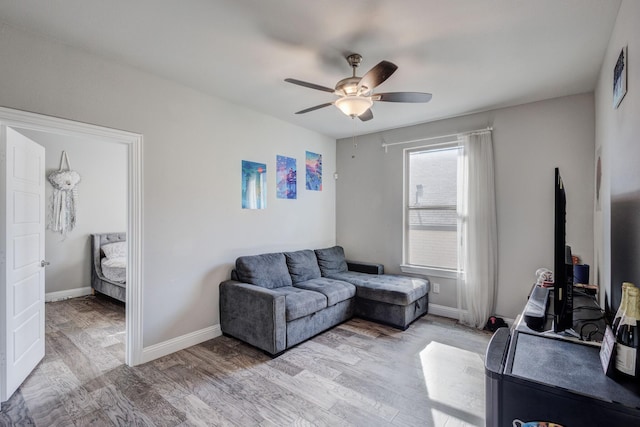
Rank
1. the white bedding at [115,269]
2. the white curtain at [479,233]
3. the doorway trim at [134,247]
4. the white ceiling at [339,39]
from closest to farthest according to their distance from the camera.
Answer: the white ceiling at [339,39] → the doorway trim at [134,247] → the white curtain at [479,233] → the white bedding at [115,269]

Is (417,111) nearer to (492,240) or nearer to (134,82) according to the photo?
(492,240)

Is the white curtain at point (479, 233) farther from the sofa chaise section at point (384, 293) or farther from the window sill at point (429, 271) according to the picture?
the sofa chaise section at point (384, 293)

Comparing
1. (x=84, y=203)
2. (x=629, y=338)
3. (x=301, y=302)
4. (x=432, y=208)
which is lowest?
(x=301, y=302)

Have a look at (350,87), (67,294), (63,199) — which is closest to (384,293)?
(350,87)

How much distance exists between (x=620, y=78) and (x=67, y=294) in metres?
7.02

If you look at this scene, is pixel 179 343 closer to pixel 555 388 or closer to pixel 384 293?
pixel 384 293

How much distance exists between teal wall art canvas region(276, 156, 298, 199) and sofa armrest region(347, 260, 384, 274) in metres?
1.39

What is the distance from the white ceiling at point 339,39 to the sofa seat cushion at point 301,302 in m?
2.15

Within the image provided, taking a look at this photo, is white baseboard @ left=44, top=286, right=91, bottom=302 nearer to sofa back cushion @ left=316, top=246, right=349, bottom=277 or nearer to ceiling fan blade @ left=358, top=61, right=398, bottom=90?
sofa back cushion @ left=316, top=246, right=349, bottom=277

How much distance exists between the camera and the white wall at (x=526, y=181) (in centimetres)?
317

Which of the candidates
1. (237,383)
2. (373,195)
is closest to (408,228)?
(373,195)

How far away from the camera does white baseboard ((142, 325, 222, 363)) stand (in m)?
2.82

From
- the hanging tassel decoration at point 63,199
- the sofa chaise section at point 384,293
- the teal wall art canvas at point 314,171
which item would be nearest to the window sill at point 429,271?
the sofa chaise section at point 384,293

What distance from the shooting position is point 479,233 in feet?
12.0
